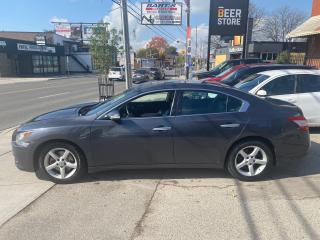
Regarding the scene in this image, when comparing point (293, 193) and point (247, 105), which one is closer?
point (293, 193)

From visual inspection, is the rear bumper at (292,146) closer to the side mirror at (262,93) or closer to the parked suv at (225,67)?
the side mirror at (262,93)

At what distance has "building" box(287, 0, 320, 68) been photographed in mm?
15826

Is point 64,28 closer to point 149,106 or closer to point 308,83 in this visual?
point 308,83

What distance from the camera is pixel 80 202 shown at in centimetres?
423

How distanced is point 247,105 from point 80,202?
2.76 meters

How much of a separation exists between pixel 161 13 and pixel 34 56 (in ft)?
93.8

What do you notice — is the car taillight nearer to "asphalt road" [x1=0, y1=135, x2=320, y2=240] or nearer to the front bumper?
"asphalt road" [x1=0, y1=135, x2=320, y2=240]

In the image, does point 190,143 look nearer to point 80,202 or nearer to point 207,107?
point 207,107

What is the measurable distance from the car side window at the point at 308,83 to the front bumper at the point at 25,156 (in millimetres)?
5906

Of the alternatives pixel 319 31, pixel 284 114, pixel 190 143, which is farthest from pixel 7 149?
pixel 319 31

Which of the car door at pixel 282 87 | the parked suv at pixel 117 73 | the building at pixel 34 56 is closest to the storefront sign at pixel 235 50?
the parked suv at pixel 117 73

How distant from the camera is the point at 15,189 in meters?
4.69

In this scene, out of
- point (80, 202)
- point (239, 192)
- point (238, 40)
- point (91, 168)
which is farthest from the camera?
point (238, 40)

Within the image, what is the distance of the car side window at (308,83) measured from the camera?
7.47 m
